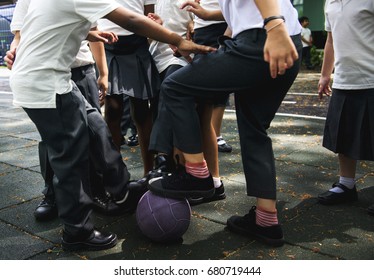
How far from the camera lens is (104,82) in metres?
4.05

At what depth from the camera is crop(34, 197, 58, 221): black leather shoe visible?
345 centimetres

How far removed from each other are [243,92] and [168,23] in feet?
4.95

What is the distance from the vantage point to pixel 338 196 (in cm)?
365

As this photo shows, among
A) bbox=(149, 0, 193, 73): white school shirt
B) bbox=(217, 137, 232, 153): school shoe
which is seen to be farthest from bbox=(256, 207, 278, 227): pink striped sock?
bbox=(217, 137, 232, 153): school shoe

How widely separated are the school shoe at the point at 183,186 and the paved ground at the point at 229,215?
1.09 feet

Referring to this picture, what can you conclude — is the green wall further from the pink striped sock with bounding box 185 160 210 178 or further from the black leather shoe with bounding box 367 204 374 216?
the pink striped sock with bounding box 185 160 210 178

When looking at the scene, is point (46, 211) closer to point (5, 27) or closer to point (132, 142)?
point (132, 142)

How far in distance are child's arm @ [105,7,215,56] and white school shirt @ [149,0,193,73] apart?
123 centimetres

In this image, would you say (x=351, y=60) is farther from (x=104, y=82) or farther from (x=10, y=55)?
(x=10, y=55)

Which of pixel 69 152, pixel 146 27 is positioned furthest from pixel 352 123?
pixel 69 152

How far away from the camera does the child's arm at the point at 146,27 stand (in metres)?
2.68

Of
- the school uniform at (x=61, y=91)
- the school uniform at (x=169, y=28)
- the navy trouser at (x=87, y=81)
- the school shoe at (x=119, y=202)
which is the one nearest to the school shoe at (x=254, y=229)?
the school shoe at (x=119, y=202)

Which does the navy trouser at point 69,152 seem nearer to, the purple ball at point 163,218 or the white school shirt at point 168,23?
the purple ball at point 163,218

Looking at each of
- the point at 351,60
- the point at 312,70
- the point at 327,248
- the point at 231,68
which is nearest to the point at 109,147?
the point at 231,68
